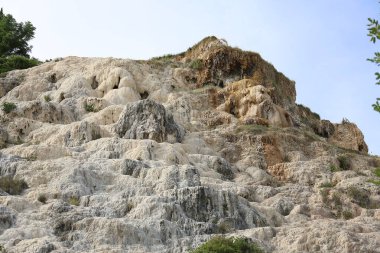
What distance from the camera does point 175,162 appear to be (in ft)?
101

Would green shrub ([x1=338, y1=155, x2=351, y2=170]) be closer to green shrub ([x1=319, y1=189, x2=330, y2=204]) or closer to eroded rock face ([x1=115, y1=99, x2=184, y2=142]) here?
green shrub ([x1=319, y1=189, x2=330, y2=204])

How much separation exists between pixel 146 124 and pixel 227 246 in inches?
523

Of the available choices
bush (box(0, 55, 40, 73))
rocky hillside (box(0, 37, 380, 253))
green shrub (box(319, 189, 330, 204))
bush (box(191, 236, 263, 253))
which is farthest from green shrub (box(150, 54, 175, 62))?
bush (box(191, 236, 263, 253))

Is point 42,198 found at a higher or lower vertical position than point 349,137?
lower

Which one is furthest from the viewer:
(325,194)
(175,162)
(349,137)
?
(349,137)

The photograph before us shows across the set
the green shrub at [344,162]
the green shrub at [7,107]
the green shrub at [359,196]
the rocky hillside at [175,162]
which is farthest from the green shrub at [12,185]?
the green shrub at [344,162]

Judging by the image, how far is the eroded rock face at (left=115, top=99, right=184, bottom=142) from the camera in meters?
33.5

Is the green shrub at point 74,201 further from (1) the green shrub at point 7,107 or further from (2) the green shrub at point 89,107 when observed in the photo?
(2) the green shrub at point 89,107

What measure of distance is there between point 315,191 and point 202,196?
7.59 metres

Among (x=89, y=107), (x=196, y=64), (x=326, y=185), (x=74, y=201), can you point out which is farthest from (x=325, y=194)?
(x=196, y=64)

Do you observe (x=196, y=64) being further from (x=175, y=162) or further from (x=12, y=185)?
(x=12, y=185)

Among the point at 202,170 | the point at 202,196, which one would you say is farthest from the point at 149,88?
the point at 202,196

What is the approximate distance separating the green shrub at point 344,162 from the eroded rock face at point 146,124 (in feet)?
25.8

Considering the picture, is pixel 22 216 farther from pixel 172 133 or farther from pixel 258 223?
pixel 172 133
